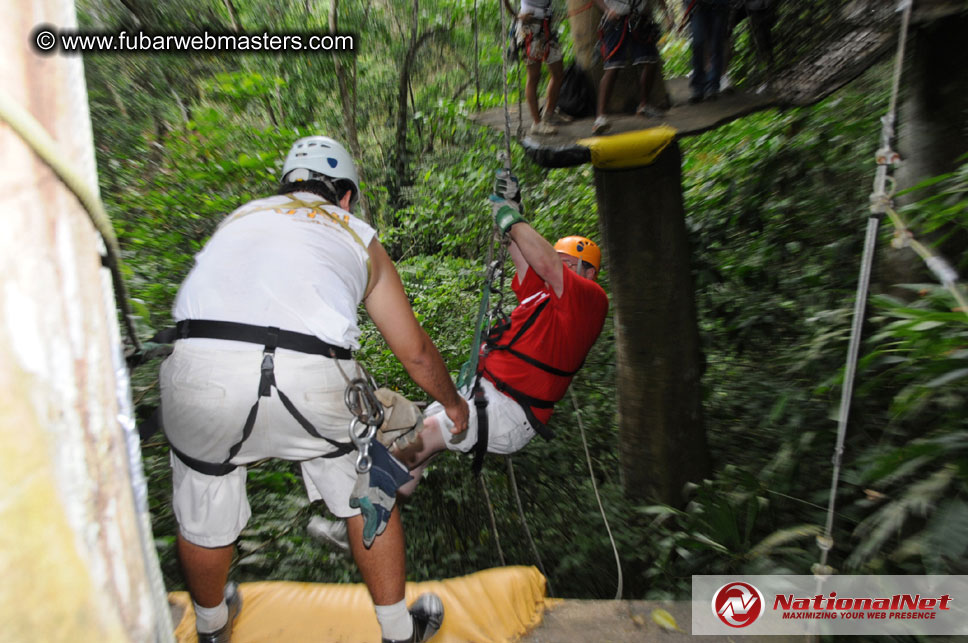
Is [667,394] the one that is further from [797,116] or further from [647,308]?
[797,116]

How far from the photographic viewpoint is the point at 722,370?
11.9 feet

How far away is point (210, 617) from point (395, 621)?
0.75 meters

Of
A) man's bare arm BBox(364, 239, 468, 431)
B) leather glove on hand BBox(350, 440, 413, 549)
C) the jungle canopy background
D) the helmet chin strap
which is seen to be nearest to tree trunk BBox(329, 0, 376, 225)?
the jungle canopy background

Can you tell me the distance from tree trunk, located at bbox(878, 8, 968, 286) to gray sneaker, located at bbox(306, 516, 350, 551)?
3.46m

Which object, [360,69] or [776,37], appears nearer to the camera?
[776,37]

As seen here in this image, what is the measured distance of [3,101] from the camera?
1.40 ft

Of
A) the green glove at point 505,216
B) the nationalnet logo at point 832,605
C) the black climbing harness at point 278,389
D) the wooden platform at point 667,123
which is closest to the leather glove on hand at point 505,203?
the green glove at point 505,216

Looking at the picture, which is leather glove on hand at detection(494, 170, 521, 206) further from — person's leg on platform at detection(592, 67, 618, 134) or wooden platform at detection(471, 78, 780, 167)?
person's leg on platform at detection(592, 67, 618, 134)

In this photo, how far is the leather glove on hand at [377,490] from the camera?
163 cm

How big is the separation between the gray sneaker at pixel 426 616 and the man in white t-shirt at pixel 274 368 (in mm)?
61

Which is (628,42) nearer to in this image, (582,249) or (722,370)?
(582,249)

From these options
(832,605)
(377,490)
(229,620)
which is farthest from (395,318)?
(832,605)

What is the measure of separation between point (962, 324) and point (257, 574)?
3559 millimetres

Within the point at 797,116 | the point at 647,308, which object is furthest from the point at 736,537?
the point at 797,116
